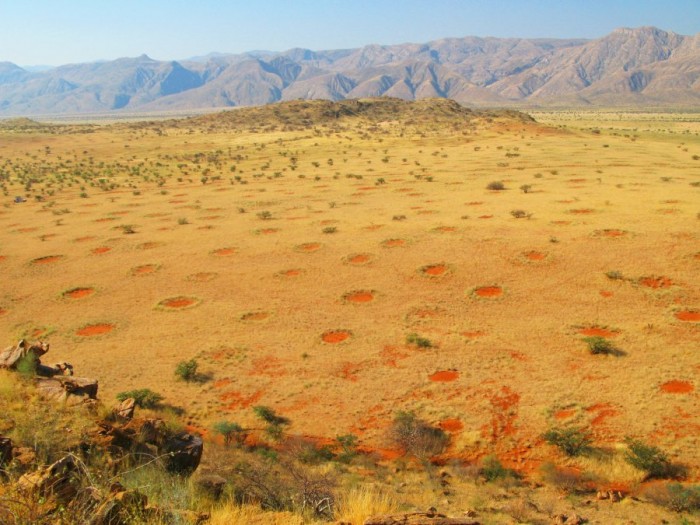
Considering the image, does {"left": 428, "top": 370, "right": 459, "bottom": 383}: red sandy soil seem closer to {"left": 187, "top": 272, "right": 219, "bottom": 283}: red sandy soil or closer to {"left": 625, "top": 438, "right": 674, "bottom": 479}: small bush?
{"left": 625, "top": 438, "right": 674, "bottom": 479}: small bush

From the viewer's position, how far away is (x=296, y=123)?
298 ft

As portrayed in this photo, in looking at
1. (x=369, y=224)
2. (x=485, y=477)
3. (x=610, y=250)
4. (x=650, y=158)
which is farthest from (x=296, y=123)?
(x=485, y=477)

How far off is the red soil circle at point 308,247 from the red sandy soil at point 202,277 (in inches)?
148

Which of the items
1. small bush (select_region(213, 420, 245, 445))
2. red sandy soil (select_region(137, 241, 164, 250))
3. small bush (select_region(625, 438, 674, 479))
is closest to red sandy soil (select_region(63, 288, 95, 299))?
red sandy soil (select_region(137, 241, 164, 250))

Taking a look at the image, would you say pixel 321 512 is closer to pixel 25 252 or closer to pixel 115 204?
pixel 25 252

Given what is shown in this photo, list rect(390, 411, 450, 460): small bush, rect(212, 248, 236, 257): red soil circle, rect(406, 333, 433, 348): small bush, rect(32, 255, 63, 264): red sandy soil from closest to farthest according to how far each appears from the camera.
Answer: rect(390, 411, 450, 460): small bush, rect(406, 333, 433, 348): small bush, rect(32, 255, 63, 264): red sandy soil, rect(212, 248, 236, 257): red soil circle

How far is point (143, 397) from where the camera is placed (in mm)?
10109

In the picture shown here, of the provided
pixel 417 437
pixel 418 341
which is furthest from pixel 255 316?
pixel 417 437

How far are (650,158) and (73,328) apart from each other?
150ft

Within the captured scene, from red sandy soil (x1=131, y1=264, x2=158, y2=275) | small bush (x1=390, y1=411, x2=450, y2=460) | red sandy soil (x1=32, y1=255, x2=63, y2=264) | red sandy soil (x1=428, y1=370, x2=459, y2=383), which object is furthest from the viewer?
Answer: red sandy soil (x1=32, y1=255, x2=63, y2=264)

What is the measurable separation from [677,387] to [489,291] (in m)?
5.94

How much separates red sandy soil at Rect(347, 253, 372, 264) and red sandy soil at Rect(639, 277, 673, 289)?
8.84 meters

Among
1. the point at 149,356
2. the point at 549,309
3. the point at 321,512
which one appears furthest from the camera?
the point at 549,309

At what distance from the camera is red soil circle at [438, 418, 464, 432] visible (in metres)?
9.31
